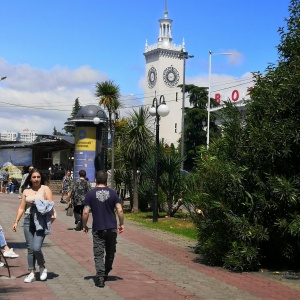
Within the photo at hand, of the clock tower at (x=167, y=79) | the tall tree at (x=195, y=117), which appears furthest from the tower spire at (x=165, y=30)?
the tall tree at (x=195, y=117)

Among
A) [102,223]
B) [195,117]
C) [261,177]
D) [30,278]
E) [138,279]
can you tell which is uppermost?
[195,117]

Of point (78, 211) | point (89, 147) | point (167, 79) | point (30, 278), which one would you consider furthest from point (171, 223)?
point (167, 79)

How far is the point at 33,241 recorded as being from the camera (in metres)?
A: 8.07

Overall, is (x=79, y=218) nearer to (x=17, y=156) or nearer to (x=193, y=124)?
(x=17, y=156)

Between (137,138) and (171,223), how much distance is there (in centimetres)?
597

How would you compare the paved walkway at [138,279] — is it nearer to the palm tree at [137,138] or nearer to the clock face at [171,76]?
the palm tree at [137,138]

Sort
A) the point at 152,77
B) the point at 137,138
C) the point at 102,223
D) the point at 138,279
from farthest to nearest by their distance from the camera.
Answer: the point at 152,77, the point at 137,138, the point at 138,279, the point at 102,223

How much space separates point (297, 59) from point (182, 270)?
429 cm

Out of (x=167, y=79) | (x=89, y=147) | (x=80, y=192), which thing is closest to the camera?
(x=80, y=192)

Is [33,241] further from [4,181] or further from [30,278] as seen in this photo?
[4,181]

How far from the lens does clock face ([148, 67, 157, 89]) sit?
10869cm

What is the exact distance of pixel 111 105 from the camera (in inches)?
1061

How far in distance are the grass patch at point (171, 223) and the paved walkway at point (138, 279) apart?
9.61 feet

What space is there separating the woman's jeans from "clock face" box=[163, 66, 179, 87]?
329ft
